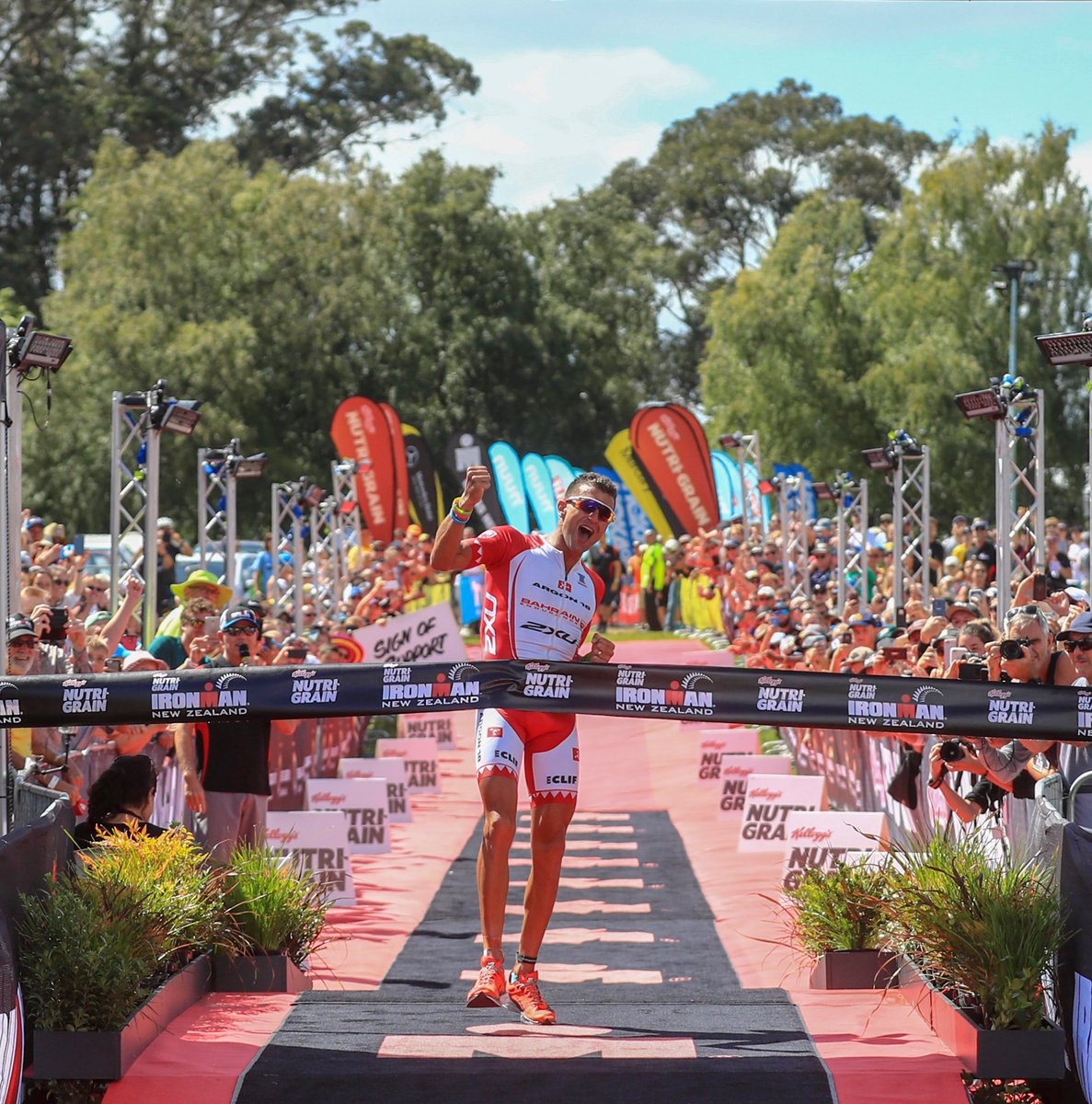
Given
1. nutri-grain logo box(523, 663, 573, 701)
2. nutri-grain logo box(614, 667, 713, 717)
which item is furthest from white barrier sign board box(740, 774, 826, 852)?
nutri-grain logo box(523, 663, 573, 701)

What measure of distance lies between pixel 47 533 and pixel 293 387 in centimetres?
3178

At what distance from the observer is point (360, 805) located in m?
13.8

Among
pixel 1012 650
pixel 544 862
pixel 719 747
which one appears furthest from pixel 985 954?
pixel 719 747

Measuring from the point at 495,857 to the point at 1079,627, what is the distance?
9.61 feet

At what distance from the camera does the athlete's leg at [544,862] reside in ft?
22.6

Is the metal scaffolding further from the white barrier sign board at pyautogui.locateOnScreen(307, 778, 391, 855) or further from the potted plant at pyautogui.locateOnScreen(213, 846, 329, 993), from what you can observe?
the potted plant at pyautogui.locateOnScreen(213, 846, 329, 993)

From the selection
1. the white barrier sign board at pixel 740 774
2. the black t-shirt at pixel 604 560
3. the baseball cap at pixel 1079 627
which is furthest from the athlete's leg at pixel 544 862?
the black t-shirt at pixel 604 560

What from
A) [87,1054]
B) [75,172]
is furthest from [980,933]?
[75,172]

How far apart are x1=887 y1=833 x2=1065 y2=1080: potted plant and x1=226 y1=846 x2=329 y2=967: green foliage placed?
2660mm

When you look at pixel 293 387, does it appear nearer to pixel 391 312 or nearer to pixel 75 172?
pixel 391 312

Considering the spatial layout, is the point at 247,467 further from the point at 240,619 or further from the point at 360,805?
the point at 240,619

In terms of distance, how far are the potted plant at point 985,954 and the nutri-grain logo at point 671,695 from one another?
3.16ft

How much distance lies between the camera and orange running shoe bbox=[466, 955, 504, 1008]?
6.57m

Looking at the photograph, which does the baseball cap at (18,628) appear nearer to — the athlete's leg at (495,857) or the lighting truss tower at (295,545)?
the athlete's leg at (495,857)
